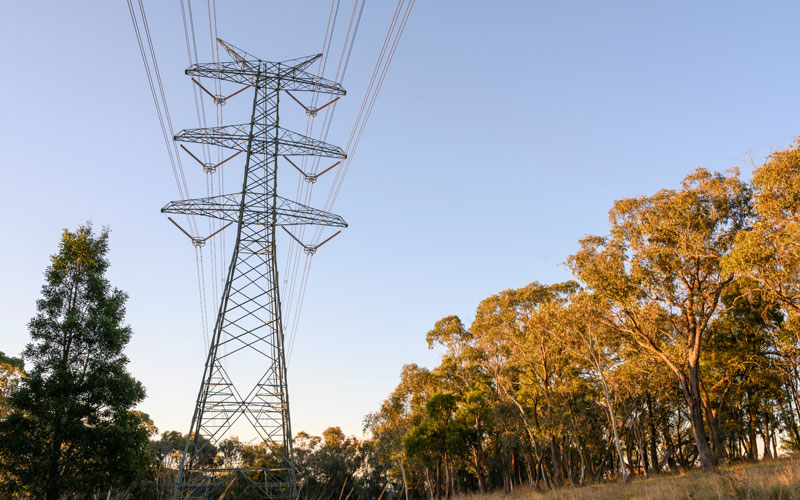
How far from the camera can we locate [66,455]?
18.0 meters

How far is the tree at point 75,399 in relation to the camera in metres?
17.6

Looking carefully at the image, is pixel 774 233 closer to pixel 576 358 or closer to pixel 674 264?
pixel 674 264

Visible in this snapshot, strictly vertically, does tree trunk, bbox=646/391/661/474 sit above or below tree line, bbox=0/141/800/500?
below

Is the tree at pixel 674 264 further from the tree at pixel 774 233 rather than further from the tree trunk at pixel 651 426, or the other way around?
the tree trunk at pixel 651 426

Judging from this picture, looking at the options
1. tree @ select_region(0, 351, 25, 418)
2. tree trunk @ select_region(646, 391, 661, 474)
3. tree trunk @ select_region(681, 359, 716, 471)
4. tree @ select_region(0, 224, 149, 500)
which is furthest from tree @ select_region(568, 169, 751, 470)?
tree @ select_region(0, 351, 25, 418)

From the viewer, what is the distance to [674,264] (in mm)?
23625

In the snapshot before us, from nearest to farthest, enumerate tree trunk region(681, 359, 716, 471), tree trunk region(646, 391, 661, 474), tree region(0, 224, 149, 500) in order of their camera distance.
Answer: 1. tree region(0, 224, 149, 500)
2. tree trunk region(681, 359, 716, 471)
3. tree trunk region(646, 391, 661, 474)

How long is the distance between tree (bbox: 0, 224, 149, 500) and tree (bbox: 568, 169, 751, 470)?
20935mm

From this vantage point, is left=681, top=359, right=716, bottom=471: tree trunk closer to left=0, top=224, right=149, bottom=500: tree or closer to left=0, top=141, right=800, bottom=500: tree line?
left=0, top=141, right=800, bottom=500: tree line

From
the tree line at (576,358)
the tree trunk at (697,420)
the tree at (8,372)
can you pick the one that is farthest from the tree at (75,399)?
the tree trunk at (697,420)

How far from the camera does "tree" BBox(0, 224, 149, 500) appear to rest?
17594 millimetres

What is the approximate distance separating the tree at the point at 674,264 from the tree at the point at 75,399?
2093 cm

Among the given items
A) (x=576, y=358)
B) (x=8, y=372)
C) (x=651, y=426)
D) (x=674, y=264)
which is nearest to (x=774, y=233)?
(x=674, y=264)

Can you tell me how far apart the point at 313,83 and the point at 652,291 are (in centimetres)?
1867
